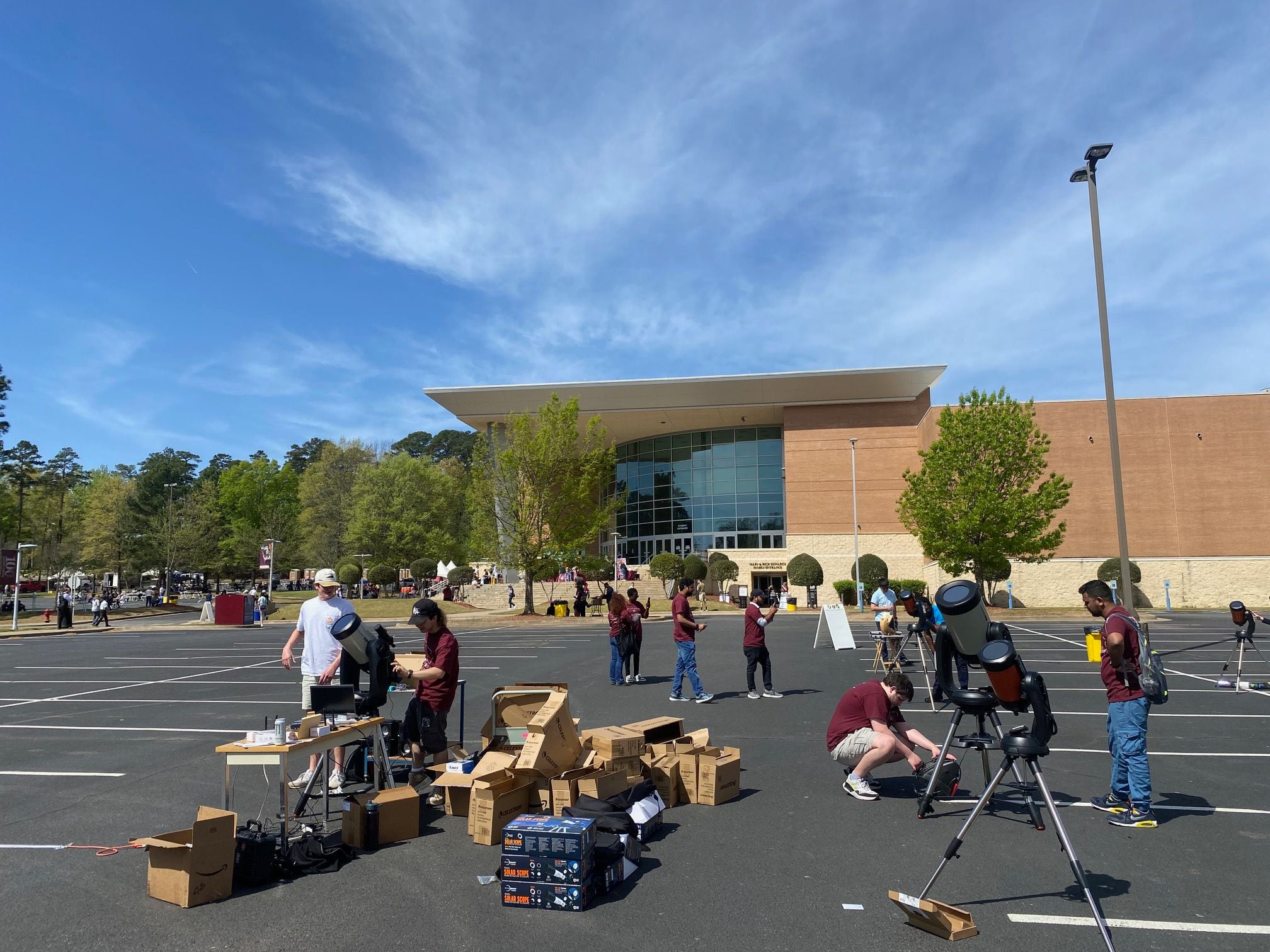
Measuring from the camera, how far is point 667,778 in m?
6.67

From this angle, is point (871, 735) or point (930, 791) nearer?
point (930, 791)

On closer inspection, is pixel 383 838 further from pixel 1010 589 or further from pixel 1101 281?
pixel 1010 589

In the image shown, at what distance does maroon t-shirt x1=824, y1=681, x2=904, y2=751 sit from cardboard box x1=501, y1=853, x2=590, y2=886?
321cm

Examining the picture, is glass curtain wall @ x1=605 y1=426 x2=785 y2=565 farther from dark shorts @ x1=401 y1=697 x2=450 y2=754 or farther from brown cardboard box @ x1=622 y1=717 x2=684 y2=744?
dark shorts @ x1=401 y1=697 x2=450 y2=754

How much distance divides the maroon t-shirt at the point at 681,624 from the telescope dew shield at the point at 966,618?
726cm

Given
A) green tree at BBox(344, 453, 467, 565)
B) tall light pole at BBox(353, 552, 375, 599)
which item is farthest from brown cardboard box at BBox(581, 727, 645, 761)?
green tree at BBox(344, 453, 467, 565)

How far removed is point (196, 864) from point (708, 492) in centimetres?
5379

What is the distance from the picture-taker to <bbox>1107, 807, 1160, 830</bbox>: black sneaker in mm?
6027

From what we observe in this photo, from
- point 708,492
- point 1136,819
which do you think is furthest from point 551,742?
point 708,492

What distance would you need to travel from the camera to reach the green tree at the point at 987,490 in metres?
35.2

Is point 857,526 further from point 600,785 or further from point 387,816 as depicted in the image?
point 387,816

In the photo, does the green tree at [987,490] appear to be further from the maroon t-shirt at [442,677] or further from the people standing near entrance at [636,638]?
the maroon t-shirt at [442,677]

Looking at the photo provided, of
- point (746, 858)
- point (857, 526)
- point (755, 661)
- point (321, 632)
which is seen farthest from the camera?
point (857, 526)

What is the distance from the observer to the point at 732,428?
191ft
